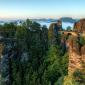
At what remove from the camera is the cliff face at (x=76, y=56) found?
41812mm

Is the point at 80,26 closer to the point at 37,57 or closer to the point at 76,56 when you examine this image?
the point at 76,56

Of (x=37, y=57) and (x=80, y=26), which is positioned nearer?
(x=80, y=26)

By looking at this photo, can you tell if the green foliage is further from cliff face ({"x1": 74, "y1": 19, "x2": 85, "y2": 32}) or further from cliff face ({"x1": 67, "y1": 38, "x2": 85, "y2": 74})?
cliff face ({"x1": 67, "y1": 38, "x2": 85, "y2": 74})

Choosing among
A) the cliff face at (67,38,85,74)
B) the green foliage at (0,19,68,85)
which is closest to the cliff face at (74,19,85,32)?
the green foliage at (0,19,68,85)

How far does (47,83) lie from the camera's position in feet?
185

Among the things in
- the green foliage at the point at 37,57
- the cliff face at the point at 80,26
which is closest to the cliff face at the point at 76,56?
the cliff face at the point at 80,26

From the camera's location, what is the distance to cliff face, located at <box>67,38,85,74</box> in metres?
41.8

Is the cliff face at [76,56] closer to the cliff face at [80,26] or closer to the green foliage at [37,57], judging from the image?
the cliff face at [80,26]

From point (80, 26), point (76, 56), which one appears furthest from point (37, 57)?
point (76, 56)

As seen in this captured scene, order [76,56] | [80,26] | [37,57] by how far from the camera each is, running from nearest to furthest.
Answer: [76,56]
[80,26]
[37,57]

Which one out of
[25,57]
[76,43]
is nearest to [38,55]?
[25,57]

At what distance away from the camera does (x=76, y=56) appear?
42594 mm

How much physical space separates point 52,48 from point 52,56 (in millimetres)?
2427

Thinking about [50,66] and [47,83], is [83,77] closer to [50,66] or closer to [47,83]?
[47,83]
